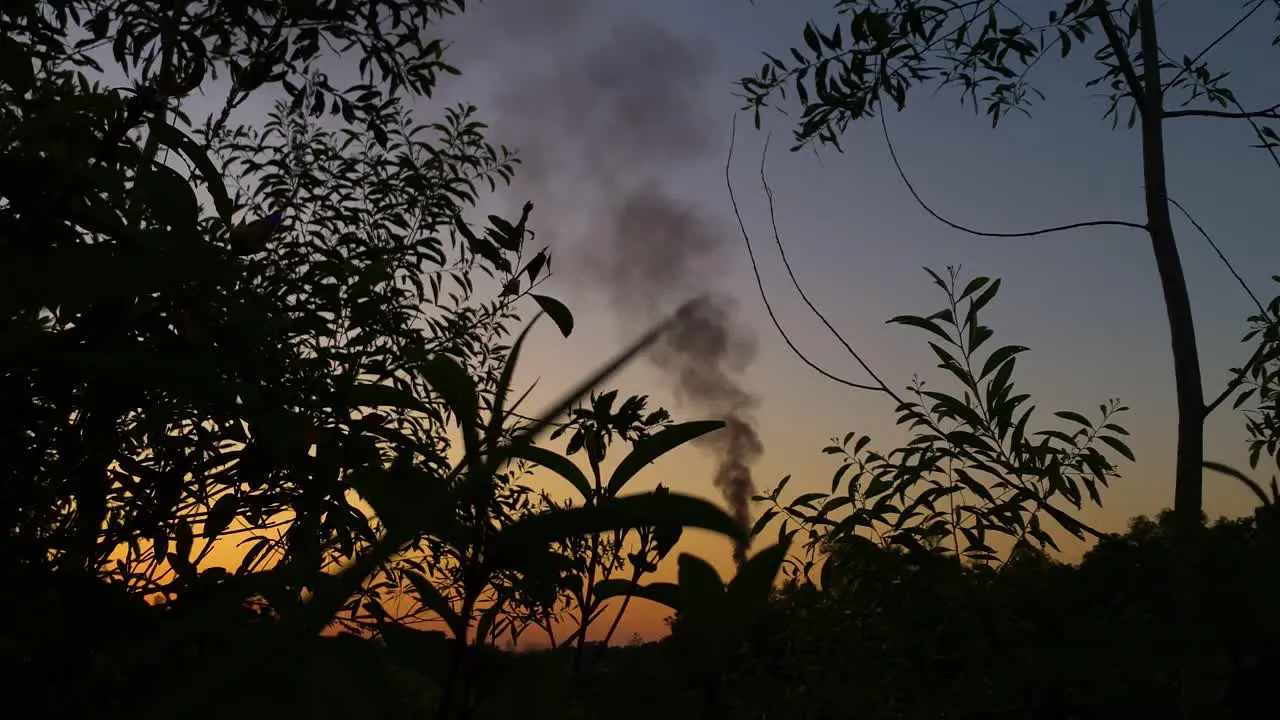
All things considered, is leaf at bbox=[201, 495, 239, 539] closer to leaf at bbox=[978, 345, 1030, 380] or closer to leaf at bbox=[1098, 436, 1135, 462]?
leaf at bbox=[978, 345, 1030, 380]

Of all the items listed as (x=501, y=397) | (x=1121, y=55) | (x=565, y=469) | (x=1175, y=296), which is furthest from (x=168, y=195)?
(x=1121, y=55)

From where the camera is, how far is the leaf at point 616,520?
0.34m

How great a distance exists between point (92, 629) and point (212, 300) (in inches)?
26.9

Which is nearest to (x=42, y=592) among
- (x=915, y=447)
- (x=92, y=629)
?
(x=92, y=629)

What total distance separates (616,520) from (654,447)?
20cm

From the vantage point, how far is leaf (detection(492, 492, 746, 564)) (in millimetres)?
338

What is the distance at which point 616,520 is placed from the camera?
336 millimetres

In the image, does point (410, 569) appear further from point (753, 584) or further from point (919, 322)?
point (919, 322)

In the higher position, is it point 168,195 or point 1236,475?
point 168,195

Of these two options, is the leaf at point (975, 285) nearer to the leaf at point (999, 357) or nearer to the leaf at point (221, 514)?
the leaf at point (999, 357)

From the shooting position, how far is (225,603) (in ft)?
1.32

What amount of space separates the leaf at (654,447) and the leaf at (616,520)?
0.51ft

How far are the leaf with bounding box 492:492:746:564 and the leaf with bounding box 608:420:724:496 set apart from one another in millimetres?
157

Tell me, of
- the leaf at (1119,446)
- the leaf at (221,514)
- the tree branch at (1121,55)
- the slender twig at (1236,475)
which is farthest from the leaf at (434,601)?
the tree branch at (1121,55)
